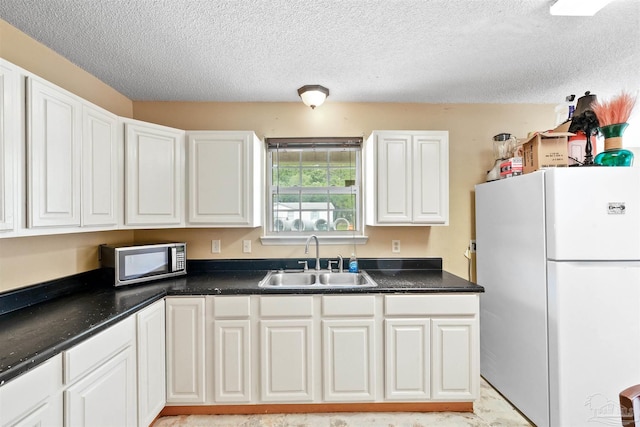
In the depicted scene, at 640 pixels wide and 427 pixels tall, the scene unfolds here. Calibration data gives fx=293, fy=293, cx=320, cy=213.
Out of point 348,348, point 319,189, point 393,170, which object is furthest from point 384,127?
point 348,348

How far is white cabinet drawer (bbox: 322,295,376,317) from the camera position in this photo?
6.51 ft

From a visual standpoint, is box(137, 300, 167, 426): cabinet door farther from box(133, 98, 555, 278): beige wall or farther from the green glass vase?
the green glass vase

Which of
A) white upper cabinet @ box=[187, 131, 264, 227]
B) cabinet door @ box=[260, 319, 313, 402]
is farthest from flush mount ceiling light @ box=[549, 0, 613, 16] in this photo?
cabinet door @ box=[260, 319, 313, 402]

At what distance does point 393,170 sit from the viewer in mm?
2334

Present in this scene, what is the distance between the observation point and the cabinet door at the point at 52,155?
4.45 feet

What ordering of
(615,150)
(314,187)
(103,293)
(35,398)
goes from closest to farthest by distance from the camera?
1. (35,398)
2. (615,150)
3. (103,293)
4. (314,187)

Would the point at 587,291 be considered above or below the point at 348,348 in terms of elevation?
above

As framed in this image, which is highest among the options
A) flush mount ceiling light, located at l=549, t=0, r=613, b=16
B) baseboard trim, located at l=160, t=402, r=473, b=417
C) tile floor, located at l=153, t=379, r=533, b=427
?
flush mount ceiling light, located at l=549, t=0, r=613, b=16

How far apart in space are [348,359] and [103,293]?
5.48 ft

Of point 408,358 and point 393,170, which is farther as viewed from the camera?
point 393,170

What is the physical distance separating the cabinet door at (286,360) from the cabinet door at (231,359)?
0.11 meters

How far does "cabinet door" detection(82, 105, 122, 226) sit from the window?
1.18m

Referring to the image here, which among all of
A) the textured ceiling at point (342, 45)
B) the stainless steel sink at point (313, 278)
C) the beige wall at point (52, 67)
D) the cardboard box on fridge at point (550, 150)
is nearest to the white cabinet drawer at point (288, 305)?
the stainless steel sink at point (313, 278)

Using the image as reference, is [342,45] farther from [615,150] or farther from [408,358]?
[408,358]
